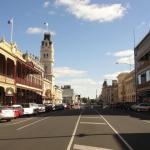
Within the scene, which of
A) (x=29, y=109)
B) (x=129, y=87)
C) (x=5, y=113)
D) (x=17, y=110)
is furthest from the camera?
(x=129, y=87)

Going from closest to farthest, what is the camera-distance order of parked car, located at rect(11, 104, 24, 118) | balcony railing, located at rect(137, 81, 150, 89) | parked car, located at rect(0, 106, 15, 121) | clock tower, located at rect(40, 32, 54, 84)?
parked car, located at rect(0, 106, 15, 121) → parked car, located at rect(11, 104, 24, 118) → balcony railing, located at rect(137, 81, 150, 89) → clock tower, located at rect(40, 32, 54, 84)

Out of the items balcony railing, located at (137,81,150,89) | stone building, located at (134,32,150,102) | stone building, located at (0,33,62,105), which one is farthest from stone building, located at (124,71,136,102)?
stone building, located at (0,33,62,105)

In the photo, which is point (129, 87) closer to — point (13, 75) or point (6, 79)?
point (13, 75)

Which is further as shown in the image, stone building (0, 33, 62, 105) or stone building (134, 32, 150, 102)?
stone building (134, 32, 150, 102)

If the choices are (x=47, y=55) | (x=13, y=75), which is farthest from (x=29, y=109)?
(x=47, y=55)

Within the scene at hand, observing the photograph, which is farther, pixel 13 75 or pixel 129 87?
pixel 129 87

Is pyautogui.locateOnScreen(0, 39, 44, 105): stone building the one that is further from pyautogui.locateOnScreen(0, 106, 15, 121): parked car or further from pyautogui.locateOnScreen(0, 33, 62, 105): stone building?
pyautogui.locateOnScreen(0, 106, 15, 121): parked car

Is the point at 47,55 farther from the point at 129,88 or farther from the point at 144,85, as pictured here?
the point at 144,85

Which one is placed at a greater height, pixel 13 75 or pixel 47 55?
pixel 47 55

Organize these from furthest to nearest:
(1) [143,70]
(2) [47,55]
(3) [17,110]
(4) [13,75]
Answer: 1. (2) [47,55]
2. (1) [143,70]
3. (4) [13,75]
4. (3) [17,110]

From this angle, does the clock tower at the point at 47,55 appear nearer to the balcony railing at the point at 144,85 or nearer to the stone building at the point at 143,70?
the stone building at the point at 143,70

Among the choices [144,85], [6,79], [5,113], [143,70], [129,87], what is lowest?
[5,113]

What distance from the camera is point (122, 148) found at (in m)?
14.2

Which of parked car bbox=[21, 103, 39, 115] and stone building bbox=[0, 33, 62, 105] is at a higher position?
stone building bbox=[0, 33, 62, 105]
